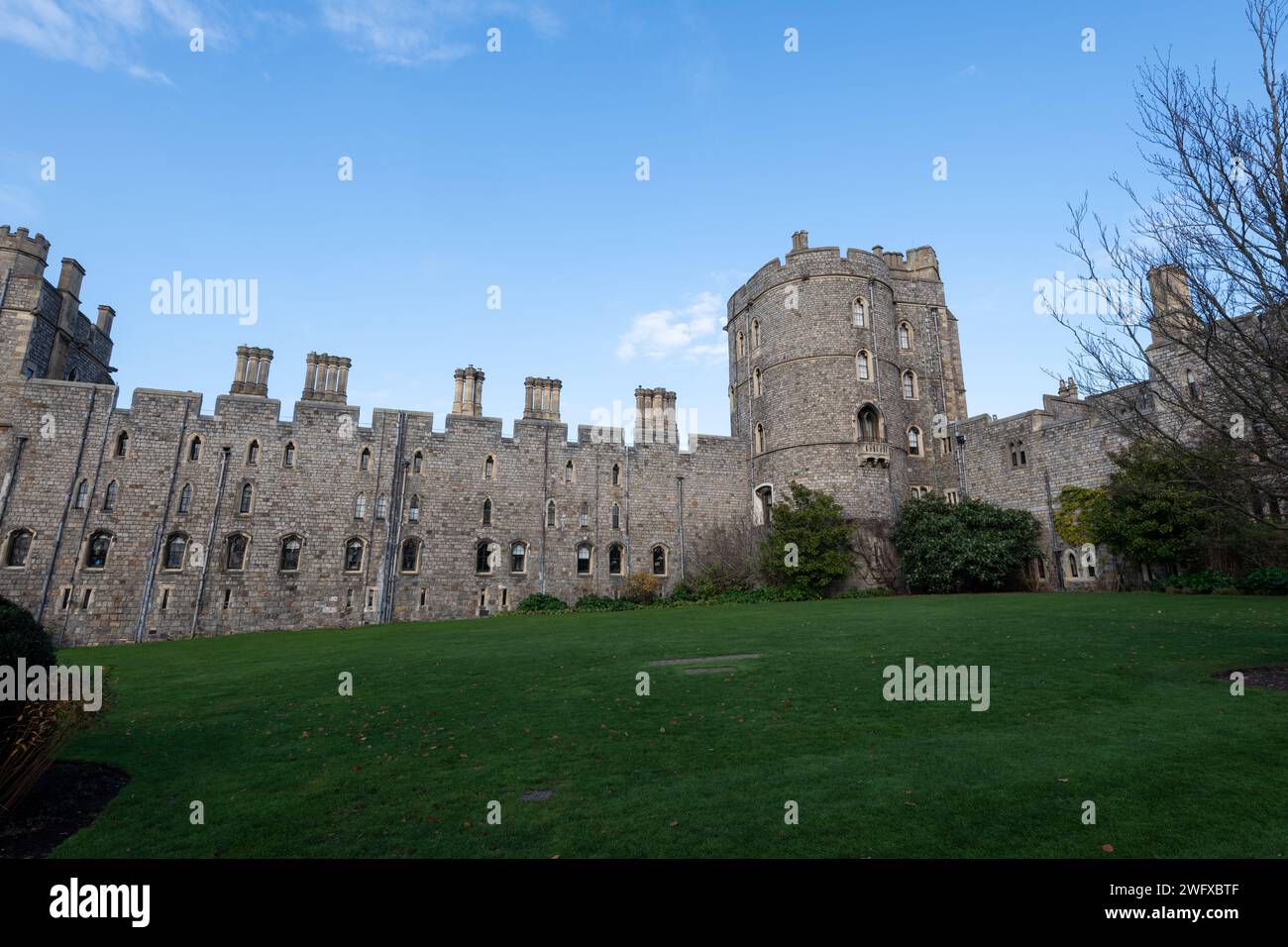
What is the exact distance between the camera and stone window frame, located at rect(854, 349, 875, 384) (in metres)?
30.0

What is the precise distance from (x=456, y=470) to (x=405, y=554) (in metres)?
4.27

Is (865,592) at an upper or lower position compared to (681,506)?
lower

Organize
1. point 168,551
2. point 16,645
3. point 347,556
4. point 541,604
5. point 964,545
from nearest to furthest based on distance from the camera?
point 16,645
point 168,551
point 964,545
point 347,556
point 541,604

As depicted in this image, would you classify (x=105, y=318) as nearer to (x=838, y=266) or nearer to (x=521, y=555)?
(x=521, y=555)

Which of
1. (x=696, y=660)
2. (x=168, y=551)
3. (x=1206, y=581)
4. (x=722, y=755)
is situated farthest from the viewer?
(x=168, y=551)

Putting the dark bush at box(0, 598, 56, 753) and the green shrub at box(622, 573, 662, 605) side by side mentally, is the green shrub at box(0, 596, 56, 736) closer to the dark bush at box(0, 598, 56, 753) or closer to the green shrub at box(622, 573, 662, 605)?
the dark bush at box(0, 598, 56, 753)

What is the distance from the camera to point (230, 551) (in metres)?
26.1

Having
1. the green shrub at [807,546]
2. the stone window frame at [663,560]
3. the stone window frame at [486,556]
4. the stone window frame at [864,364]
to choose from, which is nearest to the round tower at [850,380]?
the stone window frame at [864,364]

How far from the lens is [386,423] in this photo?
28.9m

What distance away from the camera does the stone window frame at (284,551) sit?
26.5m

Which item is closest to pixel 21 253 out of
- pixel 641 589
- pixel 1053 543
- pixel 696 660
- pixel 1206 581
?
pixel 641 589

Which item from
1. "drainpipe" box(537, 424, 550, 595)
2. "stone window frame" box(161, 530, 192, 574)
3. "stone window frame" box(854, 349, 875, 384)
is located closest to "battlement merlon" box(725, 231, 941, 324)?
"stone window frame" box(854, 349, 875, 384)

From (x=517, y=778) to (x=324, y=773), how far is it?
1.96 meters

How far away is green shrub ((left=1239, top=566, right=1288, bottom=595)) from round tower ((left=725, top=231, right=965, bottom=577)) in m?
11.8
